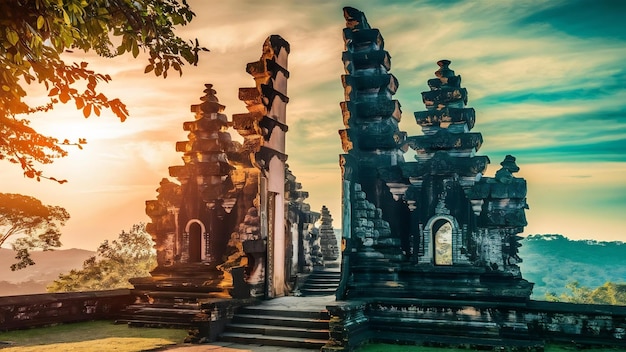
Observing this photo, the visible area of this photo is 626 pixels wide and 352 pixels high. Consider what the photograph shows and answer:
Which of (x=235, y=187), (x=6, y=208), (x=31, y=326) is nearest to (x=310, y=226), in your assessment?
(x=235, y=187)

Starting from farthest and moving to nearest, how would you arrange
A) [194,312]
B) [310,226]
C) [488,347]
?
[310,226] → [194,312] → [488,347]

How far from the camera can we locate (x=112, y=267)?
38.3 meters

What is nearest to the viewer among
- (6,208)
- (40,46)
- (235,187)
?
(40,46)

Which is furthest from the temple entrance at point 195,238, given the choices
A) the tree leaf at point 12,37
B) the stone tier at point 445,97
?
the tree leaf at point 12,37

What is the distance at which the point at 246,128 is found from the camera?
56.3 feet

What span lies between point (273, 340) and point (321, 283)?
7809 millimetres

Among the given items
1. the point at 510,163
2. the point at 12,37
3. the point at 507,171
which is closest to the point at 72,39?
the point at 12,37

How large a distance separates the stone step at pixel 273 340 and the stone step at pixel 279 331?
0.10 m

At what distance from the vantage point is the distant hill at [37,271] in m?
98.8

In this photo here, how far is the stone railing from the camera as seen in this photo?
49.0 feet

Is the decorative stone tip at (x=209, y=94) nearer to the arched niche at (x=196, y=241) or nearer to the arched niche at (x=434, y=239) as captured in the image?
the arched niche at (x=196, y=241)

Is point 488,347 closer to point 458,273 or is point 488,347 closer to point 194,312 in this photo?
point 458,273

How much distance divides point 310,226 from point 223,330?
9810 mm

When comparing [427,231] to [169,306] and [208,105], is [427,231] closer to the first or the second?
[169,306]
